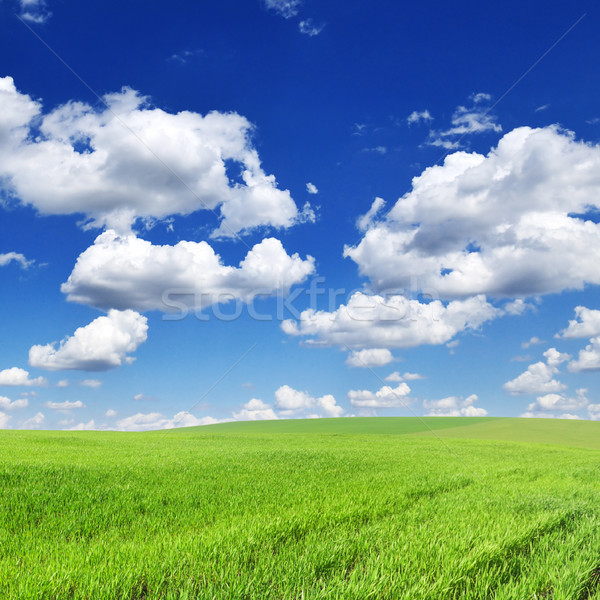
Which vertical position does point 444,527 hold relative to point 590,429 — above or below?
above

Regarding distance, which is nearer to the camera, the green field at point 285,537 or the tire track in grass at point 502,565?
the green field at point 285,537

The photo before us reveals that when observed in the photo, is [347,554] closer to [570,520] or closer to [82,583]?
[82,583]

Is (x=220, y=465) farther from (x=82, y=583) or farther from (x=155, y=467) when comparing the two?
(x=82, y=583)

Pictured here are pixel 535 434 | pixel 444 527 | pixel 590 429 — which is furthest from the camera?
pixel 590 429

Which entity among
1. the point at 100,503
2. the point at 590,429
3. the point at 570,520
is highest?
the point at 100,503

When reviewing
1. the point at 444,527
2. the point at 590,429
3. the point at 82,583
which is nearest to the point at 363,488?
the point at 444,527

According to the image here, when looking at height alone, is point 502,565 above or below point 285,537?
below

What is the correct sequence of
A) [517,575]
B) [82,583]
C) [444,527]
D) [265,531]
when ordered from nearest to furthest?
[82,583] → [517,575] → [265,531] → [444,527]

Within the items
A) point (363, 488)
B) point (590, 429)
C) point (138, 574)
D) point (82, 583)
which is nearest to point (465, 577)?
point (138, 574)

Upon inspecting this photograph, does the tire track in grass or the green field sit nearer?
the green field

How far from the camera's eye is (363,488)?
1096 cm

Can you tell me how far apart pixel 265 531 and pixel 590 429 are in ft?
255

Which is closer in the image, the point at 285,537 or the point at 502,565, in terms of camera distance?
the point at 502,565

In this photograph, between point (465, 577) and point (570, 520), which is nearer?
point (465, 577)
